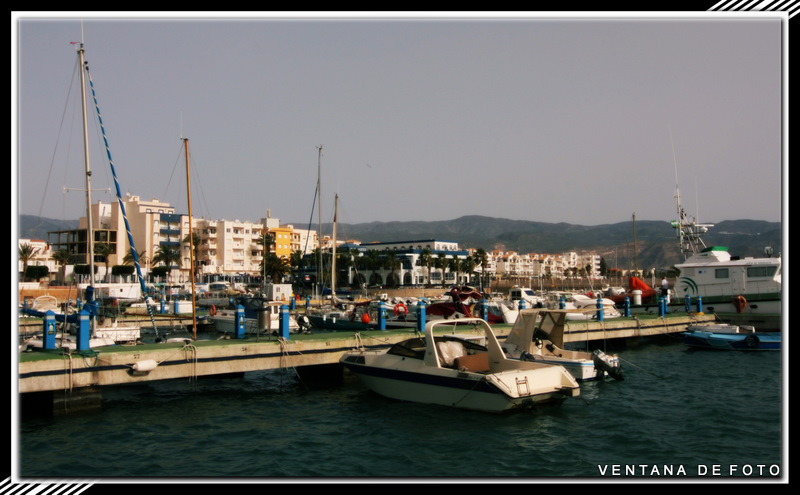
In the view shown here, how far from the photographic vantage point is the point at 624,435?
14.2m

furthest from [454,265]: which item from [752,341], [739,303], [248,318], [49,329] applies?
[49,329]

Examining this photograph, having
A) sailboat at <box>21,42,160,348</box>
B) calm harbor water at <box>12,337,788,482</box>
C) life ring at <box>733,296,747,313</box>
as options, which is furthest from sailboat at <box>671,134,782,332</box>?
sailboat at <box>21,42,160,348</box>

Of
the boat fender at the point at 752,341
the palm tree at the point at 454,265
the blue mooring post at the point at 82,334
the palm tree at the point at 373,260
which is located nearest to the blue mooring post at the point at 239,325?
the blue mooring post at the point at 82,334

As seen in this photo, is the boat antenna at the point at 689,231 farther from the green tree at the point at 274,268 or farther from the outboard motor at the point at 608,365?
the green tree at the point at 274,268

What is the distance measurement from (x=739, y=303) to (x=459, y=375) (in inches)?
1048

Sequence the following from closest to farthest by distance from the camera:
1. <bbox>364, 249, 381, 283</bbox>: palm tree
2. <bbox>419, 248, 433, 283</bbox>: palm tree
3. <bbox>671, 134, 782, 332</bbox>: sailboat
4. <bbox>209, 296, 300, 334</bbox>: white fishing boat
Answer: <bbox>209, 296, 300, 334</bbox>: white fishing boat → <bbox>671, 134, 782, 332</bbox>: sailboat → <bbox>419, 248, 433, 283</bbox>: palm tree → <bbox>364, 249, 381, 283</bbox>: palm tree

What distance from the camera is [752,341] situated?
27.8 meters

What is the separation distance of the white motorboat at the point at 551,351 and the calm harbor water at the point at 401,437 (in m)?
0.64

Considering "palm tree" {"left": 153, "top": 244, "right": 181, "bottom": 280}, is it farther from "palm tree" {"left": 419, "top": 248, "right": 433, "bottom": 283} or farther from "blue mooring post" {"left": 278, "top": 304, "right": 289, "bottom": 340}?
"blue mooring post" {"left": 278, "top": 304, "right": 289, "bottom": 340}

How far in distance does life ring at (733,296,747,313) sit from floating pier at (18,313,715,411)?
2230 cm

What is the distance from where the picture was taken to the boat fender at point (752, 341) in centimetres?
2772

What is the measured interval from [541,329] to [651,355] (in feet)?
33.6

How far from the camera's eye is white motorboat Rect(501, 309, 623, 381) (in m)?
20.3

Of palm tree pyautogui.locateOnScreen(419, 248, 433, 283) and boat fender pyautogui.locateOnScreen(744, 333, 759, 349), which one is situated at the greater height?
palm tree pyautogui.locateOnScreen(419, 248, 433, 283)
